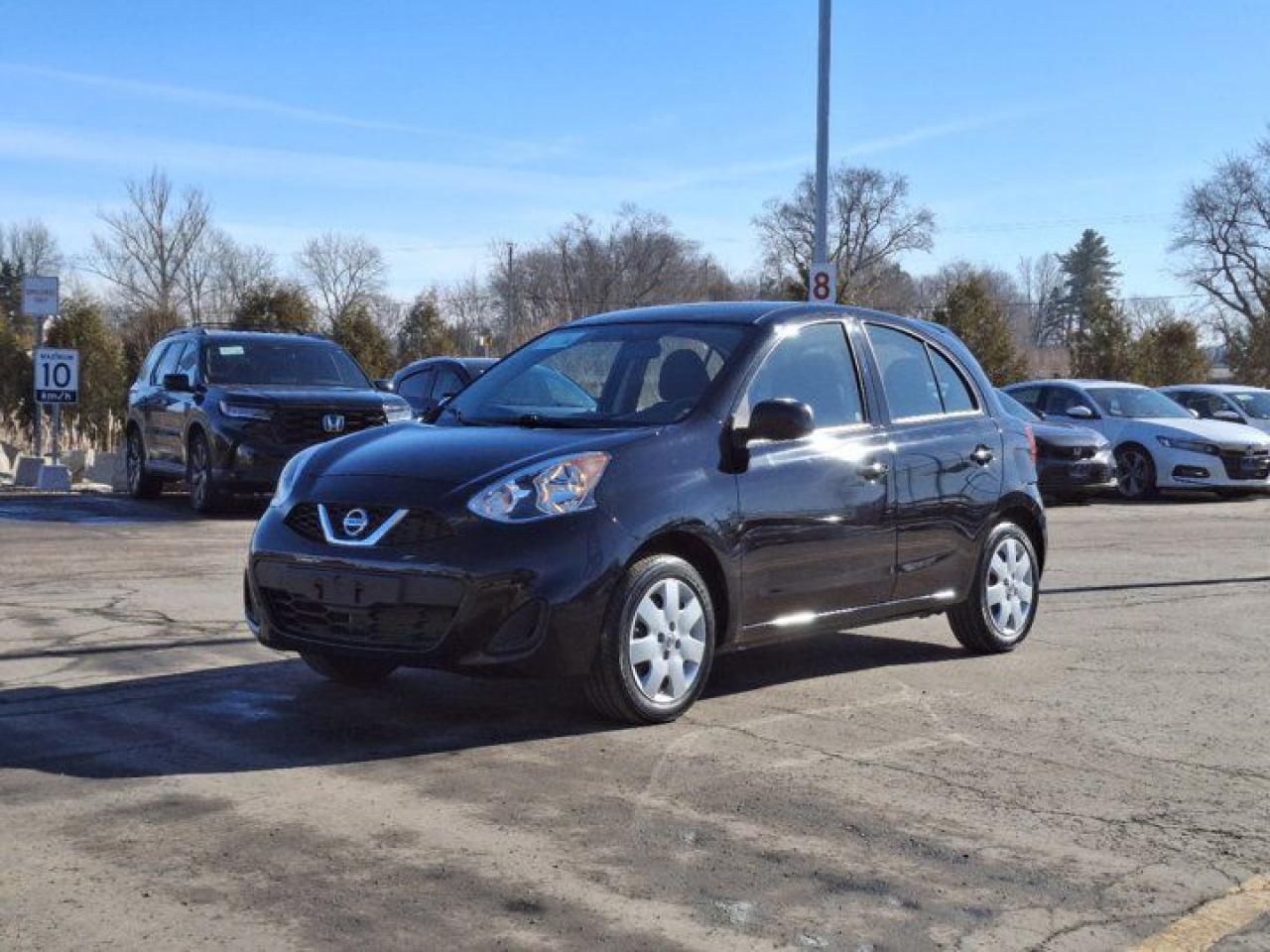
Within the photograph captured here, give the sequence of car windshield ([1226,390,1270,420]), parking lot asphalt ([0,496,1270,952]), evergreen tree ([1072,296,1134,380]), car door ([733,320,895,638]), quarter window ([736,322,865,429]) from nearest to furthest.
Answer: parking lot asphalt ([0,496,1270,952]), car door ([733,320,895,638]), quarter window ([736,322,865,429]), car windshield ([1226,390,1270,420]), evergreen tree ([1072,296,1134,380])

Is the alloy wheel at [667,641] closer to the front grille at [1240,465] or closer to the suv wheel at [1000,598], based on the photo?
the suv wheel at [1000,598]

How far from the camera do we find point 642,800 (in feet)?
16.2

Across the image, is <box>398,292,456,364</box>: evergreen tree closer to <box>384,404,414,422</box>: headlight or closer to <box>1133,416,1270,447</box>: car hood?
<box>1133,416,1270,447</box>: car hood

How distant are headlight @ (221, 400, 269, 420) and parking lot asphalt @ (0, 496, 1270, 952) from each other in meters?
6.42

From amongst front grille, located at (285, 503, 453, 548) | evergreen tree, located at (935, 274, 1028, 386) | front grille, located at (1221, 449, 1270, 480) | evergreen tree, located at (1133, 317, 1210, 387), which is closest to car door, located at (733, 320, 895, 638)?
front grille, located at (285, 503, 453, 548)

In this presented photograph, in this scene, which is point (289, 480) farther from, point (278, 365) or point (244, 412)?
point (278, 365)

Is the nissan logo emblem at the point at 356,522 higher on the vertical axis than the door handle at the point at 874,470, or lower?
lower

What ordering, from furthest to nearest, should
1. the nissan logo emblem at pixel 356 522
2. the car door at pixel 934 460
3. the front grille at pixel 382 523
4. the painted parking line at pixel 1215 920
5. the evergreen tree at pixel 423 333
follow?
the evergreen tree at pixel 423 333 → the car door at pixel 934 460 → the nissan logo emblem at pixel 356 522 → the front grille at pixel 382 523 → the painted parking line at pixel 1215 920

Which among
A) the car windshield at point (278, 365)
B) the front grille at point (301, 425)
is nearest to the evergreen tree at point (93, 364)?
the car windshield at point (278, 365)

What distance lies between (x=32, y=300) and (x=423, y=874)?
16.1 meters

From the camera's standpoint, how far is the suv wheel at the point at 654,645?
5.79m

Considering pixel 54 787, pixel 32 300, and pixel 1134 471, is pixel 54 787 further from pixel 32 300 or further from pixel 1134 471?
pixel 1134 471

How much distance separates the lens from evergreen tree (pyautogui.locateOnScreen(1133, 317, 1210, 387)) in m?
34.9

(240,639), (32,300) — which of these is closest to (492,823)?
(240,639)
